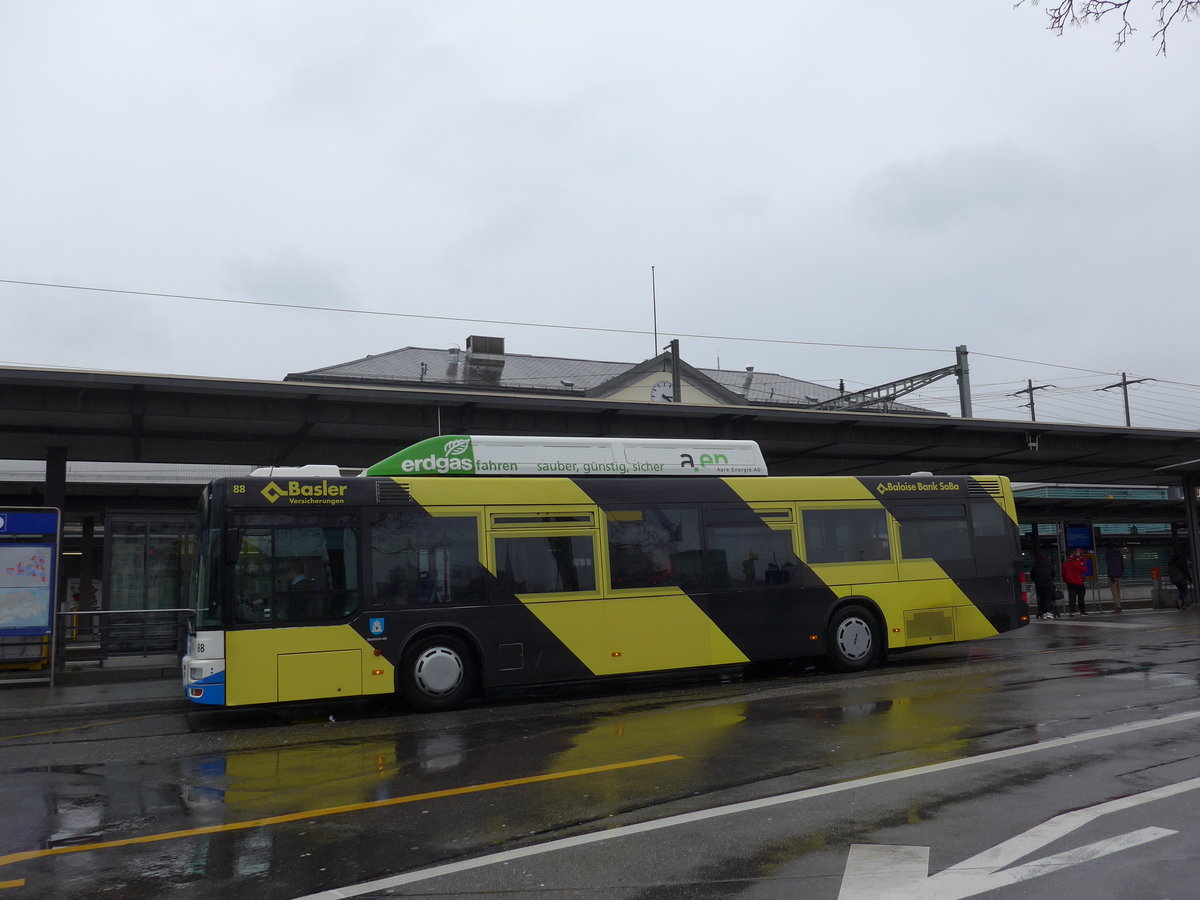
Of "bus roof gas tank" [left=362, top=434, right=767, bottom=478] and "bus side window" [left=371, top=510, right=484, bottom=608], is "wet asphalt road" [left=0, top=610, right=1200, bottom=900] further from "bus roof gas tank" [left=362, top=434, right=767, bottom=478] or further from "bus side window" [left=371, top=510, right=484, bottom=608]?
"bus roof gas tank" [left=362, top=434, right=767, bottom=478]

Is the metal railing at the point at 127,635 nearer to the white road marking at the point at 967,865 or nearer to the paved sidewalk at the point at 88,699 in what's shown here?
the paved sidewalk at the point at 88,699

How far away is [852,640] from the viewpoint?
545 inches

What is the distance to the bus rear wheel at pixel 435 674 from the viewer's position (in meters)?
11.4

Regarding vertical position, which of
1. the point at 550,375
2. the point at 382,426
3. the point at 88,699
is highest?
the point at 550,375

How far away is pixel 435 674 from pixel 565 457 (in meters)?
3.21

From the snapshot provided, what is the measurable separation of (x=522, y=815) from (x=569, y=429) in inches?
566

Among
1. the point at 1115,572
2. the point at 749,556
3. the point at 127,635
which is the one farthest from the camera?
the point at 1115,572

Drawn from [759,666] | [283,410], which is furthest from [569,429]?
[759,666]

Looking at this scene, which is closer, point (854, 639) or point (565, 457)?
point (565, 457)

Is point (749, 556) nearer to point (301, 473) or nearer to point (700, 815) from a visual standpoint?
point (301, 473)

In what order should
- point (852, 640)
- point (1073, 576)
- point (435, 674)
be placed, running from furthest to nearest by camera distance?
point (1073, 576)
point (852, 640)
point (435, 674)

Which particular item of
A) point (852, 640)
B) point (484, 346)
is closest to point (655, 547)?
point (852, 640)

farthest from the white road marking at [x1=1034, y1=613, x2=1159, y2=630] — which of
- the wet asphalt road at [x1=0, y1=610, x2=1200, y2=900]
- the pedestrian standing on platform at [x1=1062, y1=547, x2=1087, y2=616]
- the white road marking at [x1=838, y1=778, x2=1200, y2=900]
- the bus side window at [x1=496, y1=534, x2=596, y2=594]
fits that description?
the white road marking at [x1=838, y1=778, x2=1200, y2=900]

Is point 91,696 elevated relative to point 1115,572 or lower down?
lower down
